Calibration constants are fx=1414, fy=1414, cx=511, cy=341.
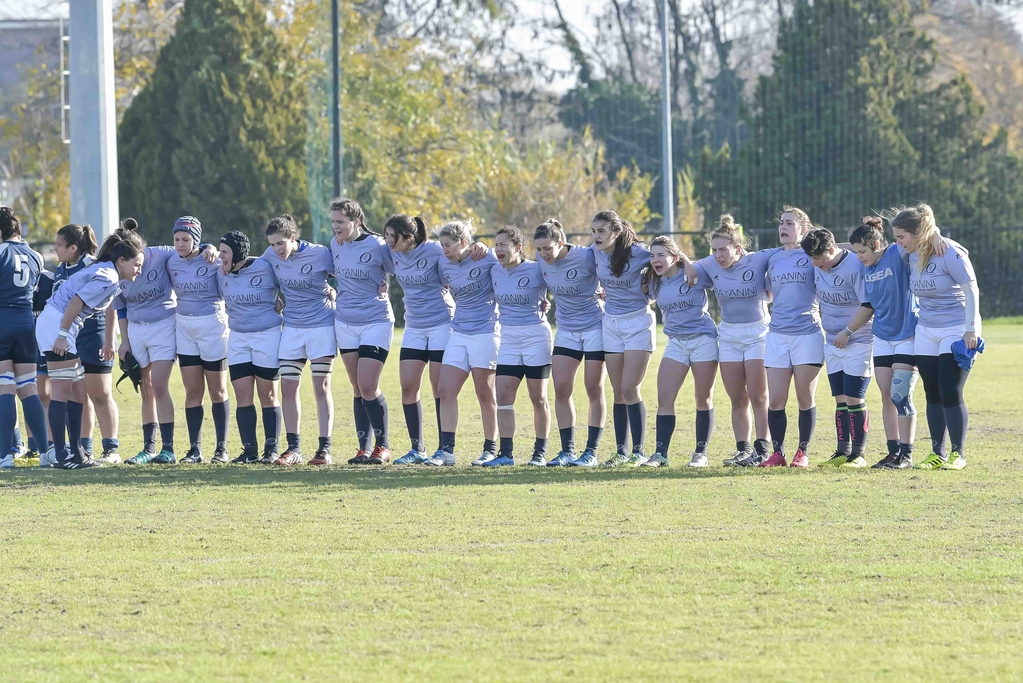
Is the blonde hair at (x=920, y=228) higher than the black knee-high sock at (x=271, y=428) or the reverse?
higher

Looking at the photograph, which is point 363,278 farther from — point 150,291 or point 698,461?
point 698,461

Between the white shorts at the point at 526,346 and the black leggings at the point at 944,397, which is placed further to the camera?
the white shorts at the point at 526,346

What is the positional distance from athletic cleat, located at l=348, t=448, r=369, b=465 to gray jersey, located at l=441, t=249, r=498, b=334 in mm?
1112

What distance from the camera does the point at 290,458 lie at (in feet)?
33.4

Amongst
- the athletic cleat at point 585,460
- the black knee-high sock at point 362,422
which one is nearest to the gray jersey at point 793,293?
the athletic cleat at point 585,460

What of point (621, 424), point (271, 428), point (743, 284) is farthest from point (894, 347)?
point (271, 428)

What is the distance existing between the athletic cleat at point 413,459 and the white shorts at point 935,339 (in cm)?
345

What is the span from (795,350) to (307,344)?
3447 mm

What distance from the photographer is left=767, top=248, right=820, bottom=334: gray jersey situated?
31.3ft

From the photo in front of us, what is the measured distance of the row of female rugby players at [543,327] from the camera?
9.30 meters

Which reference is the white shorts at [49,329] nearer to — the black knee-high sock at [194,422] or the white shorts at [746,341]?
the black knee-high sock at [194,422]

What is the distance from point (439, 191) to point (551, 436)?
26.6m

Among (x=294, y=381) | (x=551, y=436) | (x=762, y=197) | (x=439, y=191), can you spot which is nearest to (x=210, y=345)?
(x=294, y=381)

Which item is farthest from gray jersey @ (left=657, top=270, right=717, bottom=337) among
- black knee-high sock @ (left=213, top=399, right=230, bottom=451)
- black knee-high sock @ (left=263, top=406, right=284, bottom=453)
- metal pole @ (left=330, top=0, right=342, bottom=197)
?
metal pole @ (left=330, top=0, right=342, bottom=197)
